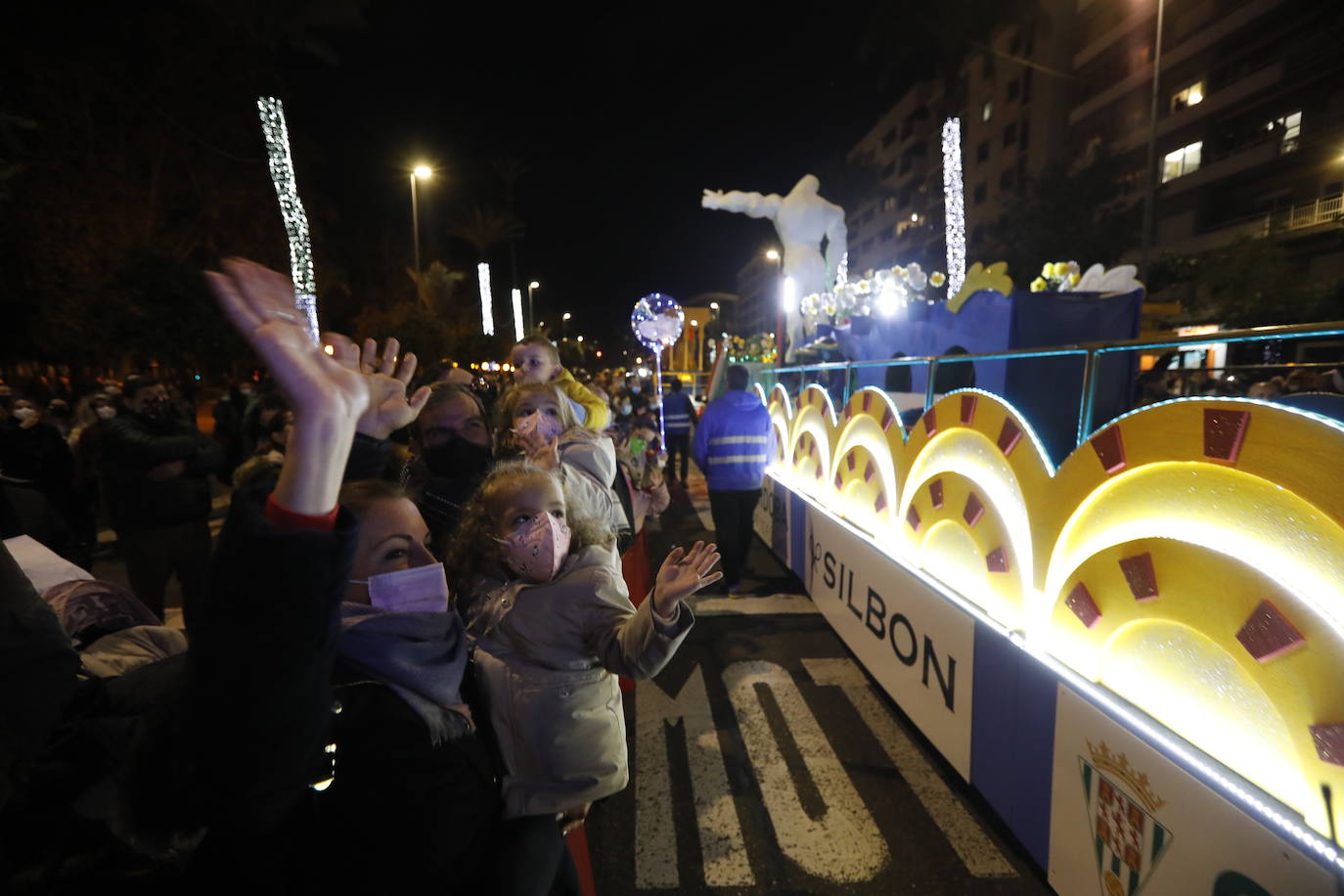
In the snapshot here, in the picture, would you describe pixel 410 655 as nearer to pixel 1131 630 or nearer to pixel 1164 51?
pixel 1131 630

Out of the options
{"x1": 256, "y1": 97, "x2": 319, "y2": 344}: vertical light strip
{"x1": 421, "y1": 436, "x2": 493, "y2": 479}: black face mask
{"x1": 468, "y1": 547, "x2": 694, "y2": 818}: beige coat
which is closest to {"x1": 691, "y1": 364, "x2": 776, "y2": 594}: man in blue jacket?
{"x1": 421, "y1": 436, "x2": 493, "y2": 479}: black face mask

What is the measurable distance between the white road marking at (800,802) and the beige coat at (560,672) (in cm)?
133

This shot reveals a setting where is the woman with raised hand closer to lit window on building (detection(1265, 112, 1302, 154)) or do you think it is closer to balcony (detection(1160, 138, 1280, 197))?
lit window on building (detection(1265, 112, 1302, 154))

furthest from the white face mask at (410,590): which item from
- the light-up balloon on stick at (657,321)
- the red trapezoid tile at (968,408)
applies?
the light-up balloon on stick at (657,321)

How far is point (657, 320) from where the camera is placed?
409 inches

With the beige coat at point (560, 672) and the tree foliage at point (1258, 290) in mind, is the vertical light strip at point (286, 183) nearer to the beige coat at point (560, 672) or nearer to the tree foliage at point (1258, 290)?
the beige coat at point (560, 672)

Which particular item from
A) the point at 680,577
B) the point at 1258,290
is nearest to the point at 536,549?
the point at 680,577

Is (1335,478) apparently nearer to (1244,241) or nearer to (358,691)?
(358,691)

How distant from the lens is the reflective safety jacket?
214 inches

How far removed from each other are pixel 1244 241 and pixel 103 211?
33630mm

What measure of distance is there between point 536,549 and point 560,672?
363mm

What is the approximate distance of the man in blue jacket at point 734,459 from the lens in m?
5.45

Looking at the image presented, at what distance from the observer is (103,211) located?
16.1 m

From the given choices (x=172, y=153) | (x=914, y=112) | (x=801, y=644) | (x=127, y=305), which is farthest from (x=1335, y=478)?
(x=914, y=112)
